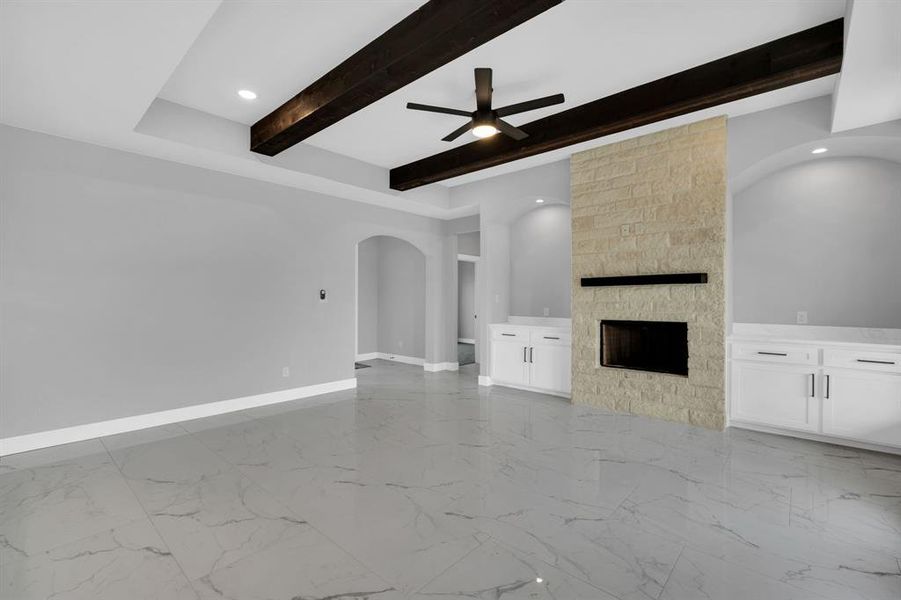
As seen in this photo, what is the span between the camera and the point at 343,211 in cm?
589

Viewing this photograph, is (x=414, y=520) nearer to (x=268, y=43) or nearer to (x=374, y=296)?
(x=268, y=43)

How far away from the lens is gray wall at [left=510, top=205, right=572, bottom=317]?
6062 millimetres

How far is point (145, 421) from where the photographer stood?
4.16m

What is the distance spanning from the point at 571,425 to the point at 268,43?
4074 mm

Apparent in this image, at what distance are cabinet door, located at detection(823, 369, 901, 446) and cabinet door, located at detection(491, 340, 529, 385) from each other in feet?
9.84

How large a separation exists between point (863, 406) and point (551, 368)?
9.30 feet

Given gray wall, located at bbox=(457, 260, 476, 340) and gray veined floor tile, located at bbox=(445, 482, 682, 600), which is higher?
gray wall, located at bbox=(457, 260, 476, 340)

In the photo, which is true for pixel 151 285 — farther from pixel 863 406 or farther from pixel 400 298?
pixel 863 406

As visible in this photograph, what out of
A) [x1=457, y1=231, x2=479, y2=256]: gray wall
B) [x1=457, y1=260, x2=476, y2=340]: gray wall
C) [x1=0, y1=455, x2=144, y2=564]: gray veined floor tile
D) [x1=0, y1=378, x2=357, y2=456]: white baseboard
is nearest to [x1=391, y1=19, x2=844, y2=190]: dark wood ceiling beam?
[x1=0, y1=378, x2=357, y2=456]: white baseboard

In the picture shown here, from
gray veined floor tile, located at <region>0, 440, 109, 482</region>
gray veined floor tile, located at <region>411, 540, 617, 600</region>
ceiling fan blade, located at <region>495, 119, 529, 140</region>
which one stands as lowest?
gray veined floor tile, located at <region>0, 440, 109, 482</region>

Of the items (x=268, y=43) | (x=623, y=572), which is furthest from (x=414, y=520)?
(x=268, y=43)

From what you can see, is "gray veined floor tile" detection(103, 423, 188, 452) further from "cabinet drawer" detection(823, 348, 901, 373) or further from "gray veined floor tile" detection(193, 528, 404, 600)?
"cabinet drawer" detection(823, 348, 901, 373)

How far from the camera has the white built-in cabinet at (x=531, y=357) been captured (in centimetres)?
525

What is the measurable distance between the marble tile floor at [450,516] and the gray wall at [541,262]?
2419 millimetres
